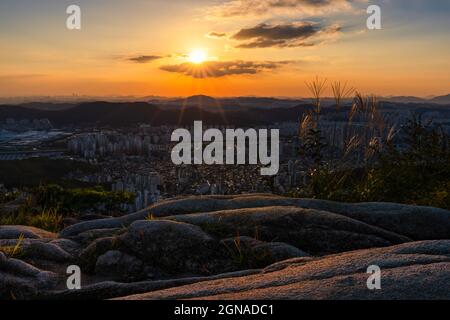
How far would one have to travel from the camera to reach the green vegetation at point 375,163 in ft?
37.3

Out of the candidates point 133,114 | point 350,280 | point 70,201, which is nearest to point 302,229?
point 350,280

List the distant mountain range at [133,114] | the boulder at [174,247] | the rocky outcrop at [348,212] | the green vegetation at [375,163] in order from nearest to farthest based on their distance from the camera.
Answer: the boulder at [174,247]
the rocky outcrop at [348,212]
the green vegetation at [375,163]
the distant mountain range at [133,114]

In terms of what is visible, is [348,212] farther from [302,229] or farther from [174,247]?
[174,247]

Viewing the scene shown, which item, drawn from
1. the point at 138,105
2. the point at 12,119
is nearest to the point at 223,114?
the point at 138,105

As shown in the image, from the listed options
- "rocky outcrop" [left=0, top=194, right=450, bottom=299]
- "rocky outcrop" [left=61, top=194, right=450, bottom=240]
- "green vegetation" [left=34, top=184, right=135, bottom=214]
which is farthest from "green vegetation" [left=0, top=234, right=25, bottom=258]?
"green vegetation" [left=34, top=184, right=135, bottom=214]

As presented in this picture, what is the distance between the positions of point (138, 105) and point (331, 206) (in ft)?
472

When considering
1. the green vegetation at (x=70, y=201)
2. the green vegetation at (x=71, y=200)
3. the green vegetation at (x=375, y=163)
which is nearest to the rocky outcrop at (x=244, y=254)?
the green vegetation at (x=375, y=163)

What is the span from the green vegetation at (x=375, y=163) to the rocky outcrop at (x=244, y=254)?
182cm

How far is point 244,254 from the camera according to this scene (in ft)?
23.6

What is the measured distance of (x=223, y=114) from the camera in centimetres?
13275

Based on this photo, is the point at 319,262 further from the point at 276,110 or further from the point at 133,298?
the point at 276,110

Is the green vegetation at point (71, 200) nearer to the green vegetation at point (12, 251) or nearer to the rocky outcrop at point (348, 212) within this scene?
the rocky outcrop at point (348, 212)

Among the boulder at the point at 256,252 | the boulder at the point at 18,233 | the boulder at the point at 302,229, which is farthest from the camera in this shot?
the boulder at the point at 18,233

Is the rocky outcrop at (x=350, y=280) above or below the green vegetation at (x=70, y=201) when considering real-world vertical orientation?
above
